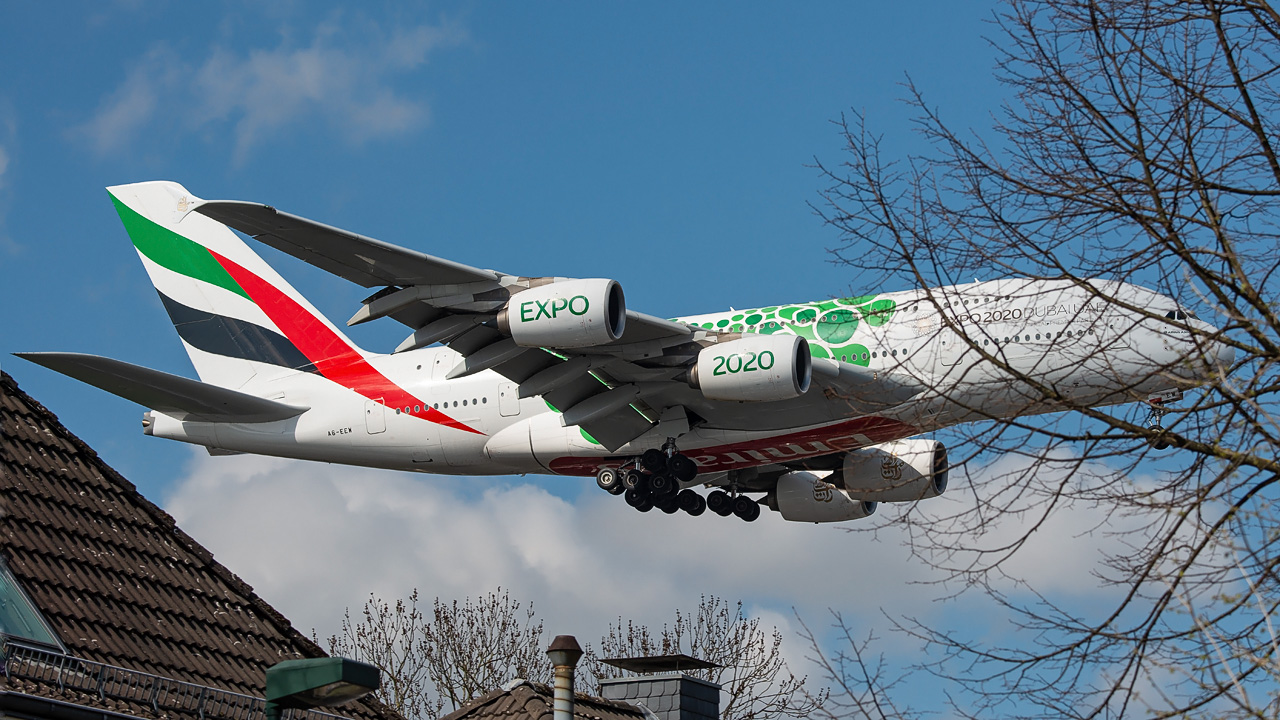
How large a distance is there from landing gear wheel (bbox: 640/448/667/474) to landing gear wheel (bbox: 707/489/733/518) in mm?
4112

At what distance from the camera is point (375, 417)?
2836cm

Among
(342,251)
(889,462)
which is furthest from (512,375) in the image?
(889,462)

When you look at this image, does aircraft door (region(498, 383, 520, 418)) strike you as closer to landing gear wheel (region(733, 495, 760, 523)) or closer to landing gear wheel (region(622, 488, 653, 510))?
landing gear wheel (region(622, 488, 653, 510))

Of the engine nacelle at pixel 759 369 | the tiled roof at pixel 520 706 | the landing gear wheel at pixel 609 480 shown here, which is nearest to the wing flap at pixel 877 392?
the tiled roof at pixel 520 706

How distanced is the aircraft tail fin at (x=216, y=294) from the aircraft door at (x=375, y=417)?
300 centimetres

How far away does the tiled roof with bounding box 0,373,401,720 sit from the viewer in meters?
10.9

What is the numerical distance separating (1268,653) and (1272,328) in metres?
1.79

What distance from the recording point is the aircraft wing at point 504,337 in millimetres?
21688

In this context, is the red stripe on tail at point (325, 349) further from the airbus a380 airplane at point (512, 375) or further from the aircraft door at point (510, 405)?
the aircraft door at point (510, 405)

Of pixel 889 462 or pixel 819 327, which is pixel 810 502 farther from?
pixel 819 327

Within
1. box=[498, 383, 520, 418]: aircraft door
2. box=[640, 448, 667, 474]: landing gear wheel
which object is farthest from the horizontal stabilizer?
box=[640, 448, 667, 474]: landing gear wheel

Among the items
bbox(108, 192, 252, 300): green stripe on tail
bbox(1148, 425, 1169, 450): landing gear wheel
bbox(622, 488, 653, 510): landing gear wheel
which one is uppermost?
bbox(108, 192, 252, 300): green stripe on tail

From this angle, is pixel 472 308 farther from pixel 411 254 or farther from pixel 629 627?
pixel 629 627

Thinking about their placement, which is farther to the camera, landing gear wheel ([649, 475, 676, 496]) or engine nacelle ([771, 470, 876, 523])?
engine nacelle ([771, 470, 876, 523])
